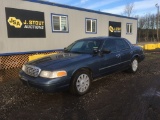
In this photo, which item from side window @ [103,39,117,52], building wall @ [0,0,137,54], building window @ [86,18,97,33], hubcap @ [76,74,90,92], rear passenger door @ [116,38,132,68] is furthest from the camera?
building window @ [86,18,97,33]

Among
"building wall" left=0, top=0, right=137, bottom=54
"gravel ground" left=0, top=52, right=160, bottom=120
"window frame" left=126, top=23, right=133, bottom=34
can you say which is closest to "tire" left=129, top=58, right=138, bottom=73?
"gravel ground" left=0, top=52, right=160, bottom=120

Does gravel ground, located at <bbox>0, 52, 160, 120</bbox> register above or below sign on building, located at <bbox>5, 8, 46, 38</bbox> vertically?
below

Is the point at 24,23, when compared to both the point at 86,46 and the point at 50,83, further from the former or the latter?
the point at 50,83

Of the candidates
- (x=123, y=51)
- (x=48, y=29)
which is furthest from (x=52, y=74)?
(x=48, y=29)

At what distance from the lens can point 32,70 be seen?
4.27 metres

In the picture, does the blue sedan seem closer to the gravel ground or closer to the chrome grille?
the chrome grille

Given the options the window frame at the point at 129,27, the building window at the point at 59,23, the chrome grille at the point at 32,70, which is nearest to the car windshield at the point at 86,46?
the chrome grille at the point at 32,70

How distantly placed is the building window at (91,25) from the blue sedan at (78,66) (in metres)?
7.15

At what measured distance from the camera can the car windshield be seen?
5.22m

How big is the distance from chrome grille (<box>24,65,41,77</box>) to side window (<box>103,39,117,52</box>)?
7.78 ft

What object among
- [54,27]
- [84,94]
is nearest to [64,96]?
[84,94]

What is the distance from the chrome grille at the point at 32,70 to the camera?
4.13m

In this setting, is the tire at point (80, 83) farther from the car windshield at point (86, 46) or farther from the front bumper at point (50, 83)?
the car windshield at point (86, 46)

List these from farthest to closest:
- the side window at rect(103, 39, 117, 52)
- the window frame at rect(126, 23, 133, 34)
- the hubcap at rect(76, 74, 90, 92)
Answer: the window frame at rect(126, 23, 133, 34)
the side window at rect(103, 39, 117, 52)
the hubcap at rect(76, 74, 90, 92)
